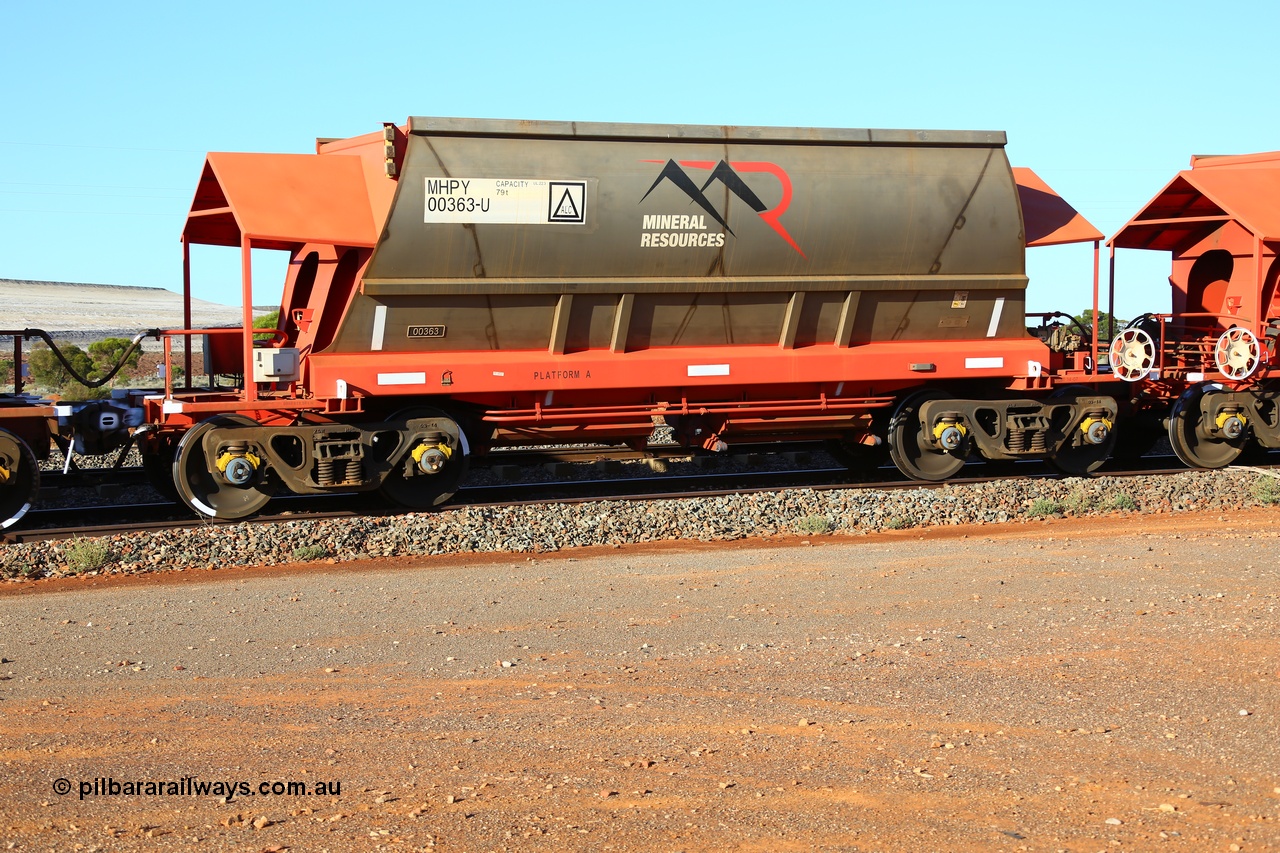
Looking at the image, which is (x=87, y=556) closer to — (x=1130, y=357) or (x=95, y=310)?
(x=1130, y=357)

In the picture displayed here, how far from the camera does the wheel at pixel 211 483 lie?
11297 millimetres

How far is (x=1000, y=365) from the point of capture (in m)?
13.5

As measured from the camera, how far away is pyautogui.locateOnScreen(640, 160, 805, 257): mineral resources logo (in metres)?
12.1

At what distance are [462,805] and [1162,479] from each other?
1113 cm

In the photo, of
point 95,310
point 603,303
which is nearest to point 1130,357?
point 603,303

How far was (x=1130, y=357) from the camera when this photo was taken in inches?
555

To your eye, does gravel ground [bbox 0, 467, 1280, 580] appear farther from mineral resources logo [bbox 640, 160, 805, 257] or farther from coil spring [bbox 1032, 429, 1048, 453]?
mineral resources logo [bbox 640, 160, 805, 257]

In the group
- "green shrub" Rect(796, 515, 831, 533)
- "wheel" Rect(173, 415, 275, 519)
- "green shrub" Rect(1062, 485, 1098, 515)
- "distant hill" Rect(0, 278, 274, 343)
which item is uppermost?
"distant hill" Rect(0, 278, 274, 343)

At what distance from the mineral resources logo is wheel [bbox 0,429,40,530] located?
230 inches

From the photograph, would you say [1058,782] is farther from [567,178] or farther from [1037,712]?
[567,178]

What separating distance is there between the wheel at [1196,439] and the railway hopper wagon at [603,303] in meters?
1.47

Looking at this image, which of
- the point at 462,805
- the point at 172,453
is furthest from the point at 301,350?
the point at 462,805

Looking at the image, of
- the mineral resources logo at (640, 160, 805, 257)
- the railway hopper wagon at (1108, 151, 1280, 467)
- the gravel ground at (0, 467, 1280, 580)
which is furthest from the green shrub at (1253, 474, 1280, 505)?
the mineral resources logo at (640, 160, 805, 257)

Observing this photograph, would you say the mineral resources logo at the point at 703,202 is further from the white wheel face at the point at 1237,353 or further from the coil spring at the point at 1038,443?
the white wheel face at the point at 1237,353
